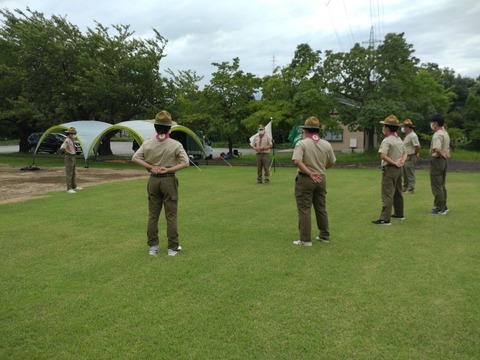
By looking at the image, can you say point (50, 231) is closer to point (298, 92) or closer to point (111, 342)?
point (111, 342)

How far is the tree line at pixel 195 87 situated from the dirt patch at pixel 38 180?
20.3 feet

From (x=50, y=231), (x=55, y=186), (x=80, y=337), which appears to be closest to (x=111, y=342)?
(x=80, y=337)

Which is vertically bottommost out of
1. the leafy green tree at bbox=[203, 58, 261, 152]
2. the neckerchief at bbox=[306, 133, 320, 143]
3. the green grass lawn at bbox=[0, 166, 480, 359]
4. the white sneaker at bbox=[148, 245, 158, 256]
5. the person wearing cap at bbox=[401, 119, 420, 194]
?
the green grass lawn at bbox=[0, 166, 480, 359]

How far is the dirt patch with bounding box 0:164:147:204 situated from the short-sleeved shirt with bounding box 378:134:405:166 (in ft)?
28.0

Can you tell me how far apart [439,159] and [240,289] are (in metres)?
5.61

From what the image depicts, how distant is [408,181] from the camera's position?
11078mm

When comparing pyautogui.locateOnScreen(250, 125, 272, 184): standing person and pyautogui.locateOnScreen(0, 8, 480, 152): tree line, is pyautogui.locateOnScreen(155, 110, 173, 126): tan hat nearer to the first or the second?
pyautogui.locateOnScreen(250, 125, 272, 184): standing person

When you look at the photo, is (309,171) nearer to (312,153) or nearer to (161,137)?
(312,153)

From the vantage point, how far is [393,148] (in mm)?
7188

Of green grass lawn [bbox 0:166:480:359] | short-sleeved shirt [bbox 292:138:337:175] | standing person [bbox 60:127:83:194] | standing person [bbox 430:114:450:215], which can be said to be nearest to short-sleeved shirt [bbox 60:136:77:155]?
standing person [bbox 60:127:83:194]

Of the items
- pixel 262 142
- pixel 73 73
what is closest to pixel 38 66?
pixel 73 73

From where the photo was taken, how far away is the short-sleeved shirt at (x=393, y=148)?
23.5 feet

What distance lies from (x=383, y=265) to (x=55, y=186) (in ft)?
36.1

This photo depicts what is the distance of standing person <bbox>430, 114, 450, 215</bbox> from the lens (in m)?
7.98
